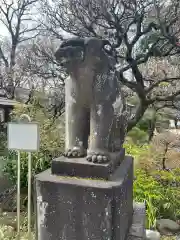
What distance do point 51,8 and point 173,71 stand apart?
4.18 meters

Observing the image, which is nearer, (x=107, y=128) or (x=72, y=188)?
(x=72, y=188)

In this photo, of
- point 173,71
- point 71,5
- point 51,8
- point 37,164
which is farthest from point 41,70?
point 37,164

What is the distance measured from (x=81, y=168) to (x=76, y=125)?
0.34m

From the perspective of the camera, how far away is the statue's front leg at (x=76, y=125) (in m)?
1.72

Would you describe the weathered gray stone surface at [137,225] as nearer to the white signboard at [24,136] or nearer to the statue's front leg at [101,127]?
the statue's front leg at [101,127]

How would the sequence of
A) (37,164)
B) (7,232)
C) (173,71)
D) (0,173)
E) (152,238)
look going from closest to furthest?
(152,238) < (7,232) < (37,164) < (0,173) < (173,71)

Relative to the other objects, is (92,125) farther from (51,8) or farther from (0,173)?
(51,8)

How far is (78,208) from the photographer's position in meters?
1.45

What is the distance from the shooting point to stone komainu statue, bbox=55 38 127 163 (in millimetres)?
1540

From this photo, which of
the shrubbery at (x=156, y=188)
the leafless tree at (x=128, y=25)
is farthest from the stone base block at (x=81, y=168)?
the leafless tree at (x=128, y=25)

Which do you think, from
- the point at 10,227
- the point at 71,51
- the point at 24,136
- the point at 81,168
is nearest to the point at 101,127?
the point at 81,168

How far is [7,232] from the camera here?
2.95m

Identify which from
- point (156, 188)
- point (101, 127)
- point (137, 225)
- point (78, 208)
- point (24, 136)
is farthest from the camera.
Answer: point (156, 188)

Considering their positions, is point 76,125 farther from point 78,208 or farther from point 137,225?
point 137,225
